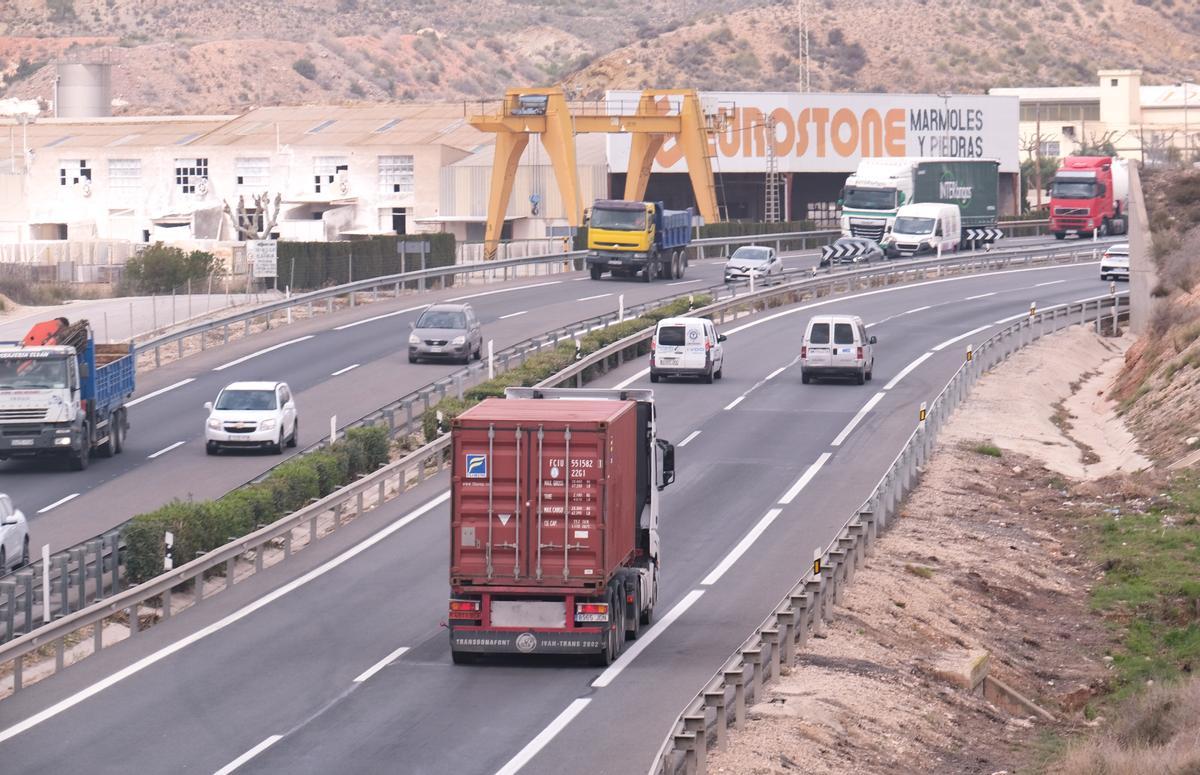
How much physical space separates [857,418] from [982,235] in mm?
50262

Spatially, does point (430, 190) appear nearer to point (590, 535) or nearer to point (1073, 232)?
point (1073, 232)

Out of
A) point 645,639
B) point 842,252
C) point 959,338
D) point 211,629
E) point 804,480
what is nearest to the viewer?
point 645,639

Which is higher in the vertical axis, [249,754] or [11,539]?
[11,539]

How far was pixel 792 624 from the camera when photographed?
72.8 ft

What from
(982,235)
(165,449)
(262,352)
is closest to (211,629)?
(165,449)

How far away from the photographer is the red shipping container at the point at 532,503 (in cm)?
2094

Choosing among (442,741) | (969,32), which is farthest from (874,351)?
(969,32)

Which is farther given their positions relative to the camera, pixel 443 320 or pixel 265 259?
pixel 265 259

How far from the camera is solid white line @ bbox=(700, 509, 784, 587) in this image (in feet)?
92.1

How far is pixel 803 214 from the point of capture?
12038cm

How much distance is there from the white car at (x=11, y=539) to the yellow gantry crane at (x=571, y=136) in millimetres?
56989

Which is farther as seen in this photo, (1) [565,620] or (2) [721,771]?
(1) [565,620]

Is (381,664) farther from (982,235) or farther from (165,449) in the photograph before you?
(982,235)

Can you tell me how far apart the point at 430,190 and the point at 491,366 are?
56347 mm
